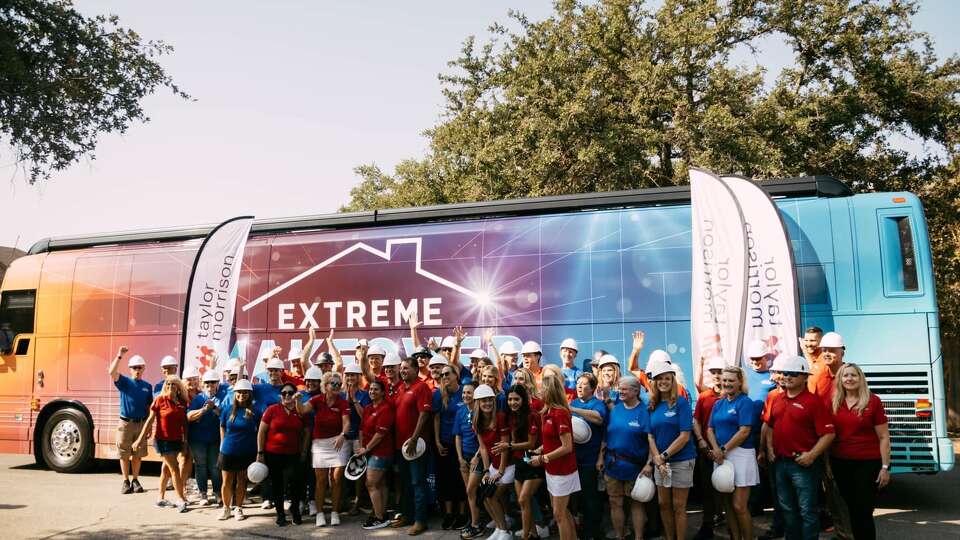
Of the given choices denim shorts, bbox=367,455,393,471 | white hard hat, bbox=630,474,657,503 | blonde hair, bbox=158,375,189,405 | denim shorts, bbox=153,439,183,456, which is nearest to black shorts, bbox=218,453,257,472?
denim shorts, bbox=153,439,183,456

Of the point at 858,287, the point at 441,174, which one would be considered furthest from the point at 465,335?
Answer: the point at 441,174

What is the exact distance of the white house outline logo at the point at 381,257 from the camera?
35.4ft

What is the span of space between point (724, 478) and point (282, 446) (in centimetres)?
476

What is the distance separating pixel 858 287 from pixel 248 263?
28.5 feet

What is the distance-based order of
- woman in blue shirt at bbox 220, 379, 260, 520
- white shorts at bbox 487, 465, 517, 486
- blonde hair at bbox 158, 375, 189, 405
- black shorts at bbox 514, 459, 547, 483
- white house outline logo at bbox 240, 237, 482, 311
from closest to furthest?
1. black shorts at bbox 514, 459, 547, 483
2. white shorts at bbox 487, 465, 517, 486
3. woman in blue shirt at bbox 220, 379, 260, 520
4. blonde hair at bbox 158, 375, 189, 405
5. white house outline logo at bbox 240, 237, 482, 311

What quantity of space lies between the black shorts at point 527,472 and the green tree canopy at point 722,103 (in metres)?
11.4

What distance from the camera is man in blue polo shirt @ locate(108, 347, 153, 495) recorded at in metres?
10.9

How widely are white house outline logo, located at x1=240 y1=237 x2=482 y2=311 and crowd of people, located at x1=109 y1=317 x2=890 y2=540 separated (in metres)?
0.82

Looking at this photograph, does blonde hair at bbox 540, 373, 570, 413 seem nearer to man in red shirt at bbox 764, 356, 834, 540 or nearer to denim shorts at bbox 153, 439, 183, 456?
man in red shirt at bbox 764, 356, 834, 540

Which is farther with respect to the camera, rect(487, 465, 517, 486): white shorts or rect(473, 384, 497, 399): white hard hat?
rect(487, 465, 517, 486): white shorts

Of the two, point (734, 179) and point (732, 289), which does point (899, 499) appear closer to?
point (732, 289)

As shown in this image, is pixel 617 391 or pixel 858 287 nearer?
pixel 617 391

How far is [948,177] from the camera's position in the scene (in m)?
17.4

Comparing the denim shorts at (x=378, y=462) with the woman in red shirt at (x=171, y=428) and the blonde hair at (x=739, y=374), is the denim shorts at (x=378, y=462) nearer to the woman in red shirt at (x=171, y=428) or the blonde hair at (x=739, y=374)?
the woman in red shirt at (x=171, y=428)
